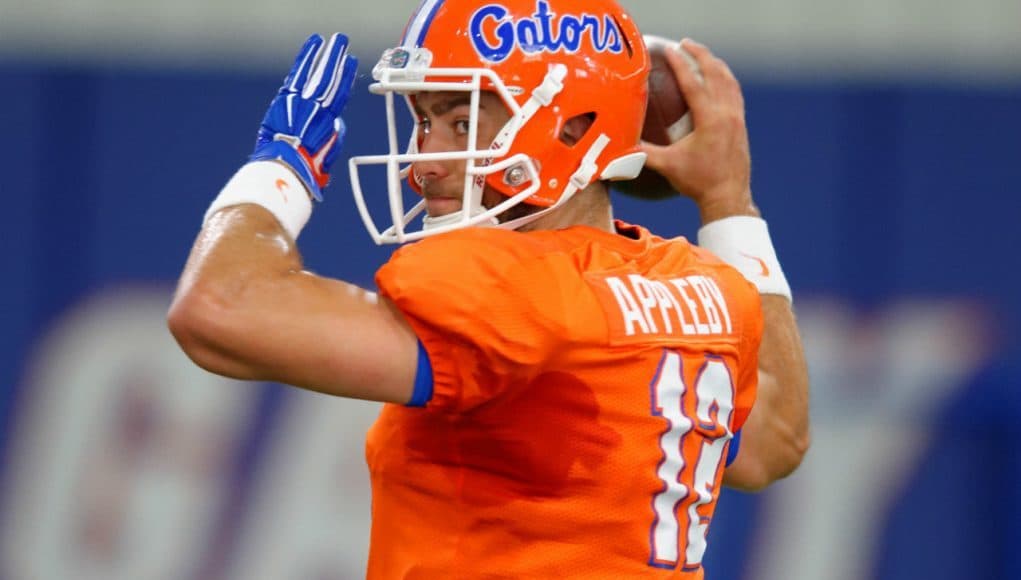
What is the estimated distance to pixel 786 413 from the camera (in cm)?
215

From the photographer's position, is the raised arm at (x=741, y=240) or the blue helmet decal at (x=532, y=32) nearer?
the blue helmet decal at (x=532, y=32)

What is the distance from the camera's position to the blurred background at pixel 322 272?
3.79 meters

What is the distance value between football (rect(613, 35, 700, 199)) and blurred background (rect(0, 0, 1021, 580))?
68.3 inches

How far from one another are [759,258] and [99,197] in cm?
229

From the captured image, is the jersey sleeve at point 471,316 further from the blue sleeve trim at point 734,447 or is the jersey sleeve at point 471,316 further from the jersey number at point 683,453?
the blue sleeve trim at point 734,447

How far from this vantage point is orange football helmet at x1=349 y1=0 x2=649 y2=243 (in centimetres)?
177

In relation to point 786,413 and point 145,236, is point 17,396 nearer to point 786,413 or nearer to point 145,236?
point 145,236

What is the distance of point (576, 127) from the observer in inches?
73.3

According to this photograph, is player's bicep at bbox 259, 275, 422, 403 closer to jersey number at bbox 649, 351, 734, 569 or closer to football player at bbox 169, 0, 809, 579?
football player at bbox 169, 0, 809, 579

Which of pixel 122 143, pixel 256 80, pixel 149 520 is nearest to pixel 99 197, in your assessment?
pixel 122 143

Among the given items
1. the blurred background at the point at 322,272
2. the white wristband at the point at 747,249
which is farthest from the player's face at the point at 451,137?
the blurred background at the point at 322,272

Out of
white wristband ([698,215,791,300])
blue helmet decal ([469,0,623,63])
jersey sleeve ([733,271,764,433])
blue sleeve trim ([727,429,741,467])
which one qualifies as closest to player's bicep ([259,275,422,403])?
blue helmet decal ([469,0,623,63])

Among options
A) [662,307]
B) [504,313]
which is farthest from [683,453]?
[504,313]

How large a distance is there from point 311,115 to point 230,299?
33cm
